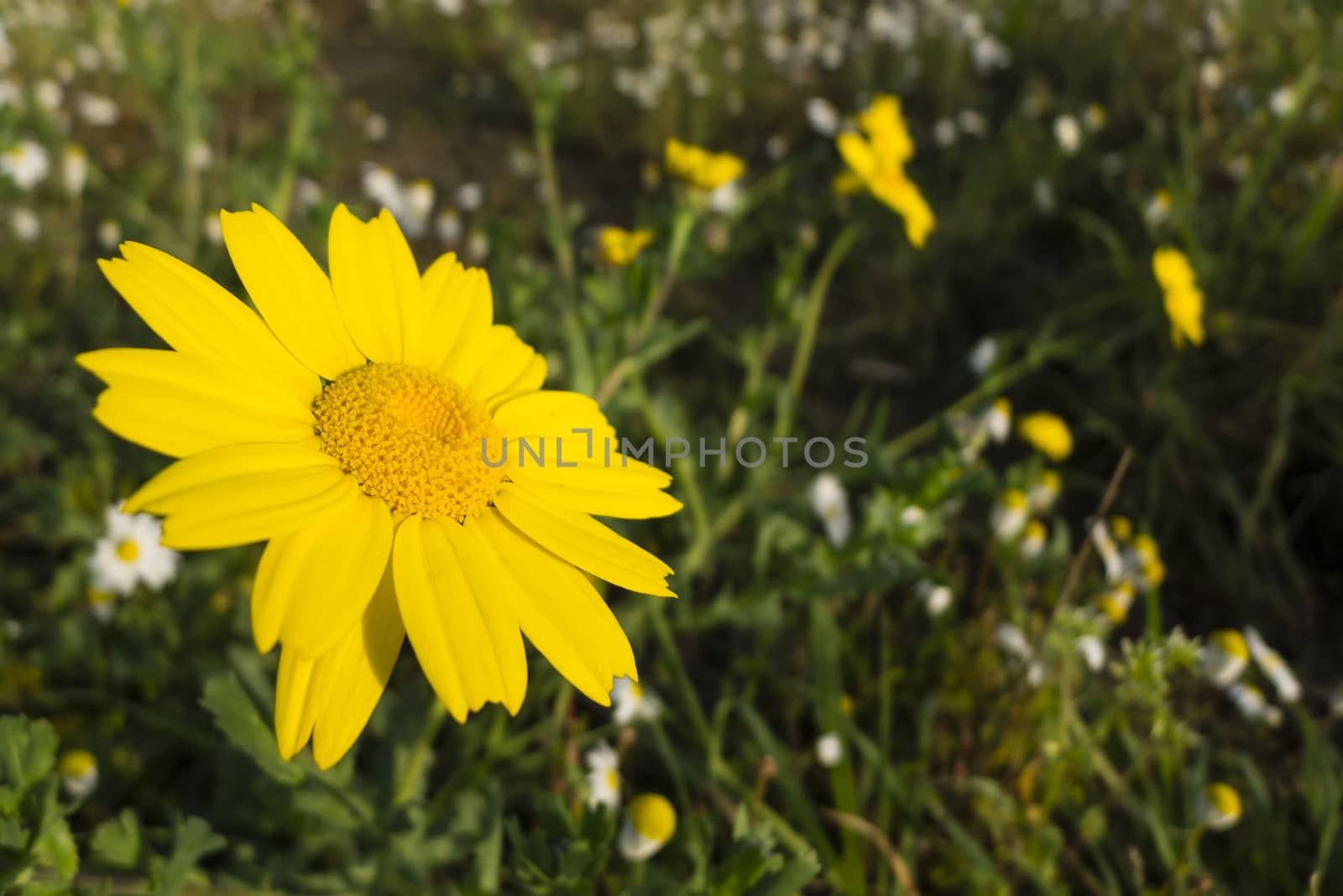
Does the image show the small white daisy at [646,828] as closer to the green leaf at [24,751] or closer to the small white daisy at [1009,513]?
the green leaf at [24,751]

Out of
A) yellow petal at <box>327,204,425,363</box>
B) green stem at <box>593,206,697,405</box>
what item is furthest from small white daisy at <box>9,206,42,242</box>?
yellow petal at <box>327,204,425,363</box>

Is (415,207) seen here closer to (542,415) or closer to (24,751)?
(542,415)

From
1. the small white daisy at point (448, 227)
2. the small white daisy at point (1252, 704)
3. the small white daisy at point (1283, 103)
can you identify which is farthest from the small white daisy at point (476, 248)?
the small white daisy at point (1283, 103)

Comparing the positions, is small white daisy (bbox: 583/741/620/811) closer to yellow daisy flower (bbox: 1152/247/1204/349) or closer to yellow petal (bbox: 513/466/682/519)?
yellow petal (bbox: 513/466/682/519)

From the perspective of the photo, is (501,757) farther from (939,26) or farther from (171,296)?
(939,26)

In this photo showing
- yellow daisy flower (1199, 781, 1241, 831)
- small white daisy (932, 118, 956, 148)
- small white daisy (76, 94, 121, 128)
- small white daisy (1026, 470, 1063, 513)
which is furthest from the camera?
small white daisy (932, 118, 956, 148)
